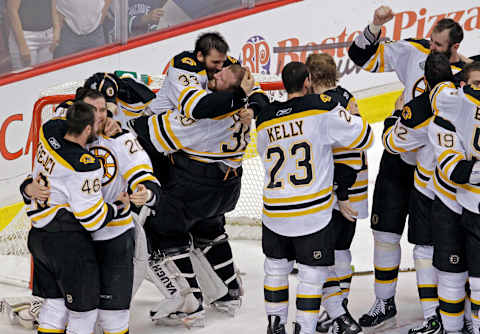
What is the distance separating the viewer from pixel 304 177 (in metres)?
3.12

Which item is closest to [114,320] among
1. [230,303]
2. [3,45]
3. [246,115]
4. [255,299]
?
[230,303]

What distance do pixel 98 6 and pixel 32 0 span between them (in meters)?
0.48

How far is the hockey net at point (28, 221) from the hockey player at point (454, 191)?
1278mm

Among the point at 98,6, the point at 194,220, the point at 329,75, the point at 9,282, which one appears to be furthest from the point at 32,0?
the point at 329,75

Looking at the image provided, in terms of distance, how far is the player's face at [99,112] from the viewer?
2.97m

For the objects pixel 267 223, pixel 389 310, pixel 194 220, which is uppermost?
pixel 267 223

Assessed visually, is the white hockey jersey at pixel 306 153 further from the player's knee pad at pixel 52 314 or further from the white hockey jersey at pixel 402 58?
the player's knee pad at pixel 52 314

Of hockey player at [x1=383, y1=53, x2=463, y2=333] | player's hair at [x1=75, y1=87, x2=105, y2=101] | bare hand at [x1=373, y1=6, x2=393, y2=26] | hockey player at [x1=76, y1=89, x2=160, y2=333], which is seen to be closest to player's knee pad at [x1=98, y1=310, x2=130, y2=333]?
hockey player at [x1=76, y1=89, x2=160, y2=333]

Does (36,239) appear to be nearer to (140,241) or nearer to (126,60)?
(140,241)

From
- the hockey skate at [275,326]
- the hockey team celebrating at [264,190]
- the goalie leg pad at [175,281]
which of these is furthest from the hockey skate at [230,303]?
the hockey skate at [275,326]

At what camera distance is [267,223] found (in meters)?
3.23

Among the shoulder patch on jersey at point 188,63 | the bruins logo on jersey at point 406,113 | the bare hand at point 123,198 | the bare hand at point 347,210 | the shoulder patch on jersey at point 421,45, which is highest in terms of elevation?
the shoulder patch on jersey at point 421,45

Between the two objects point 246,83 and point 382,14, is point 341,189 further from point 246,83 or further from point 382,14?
point 382,14

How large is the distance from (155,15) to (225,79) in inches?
95.3
